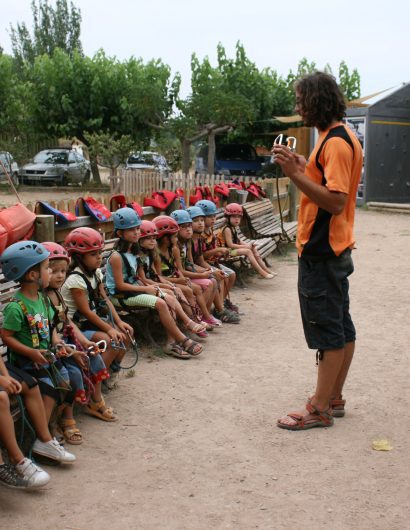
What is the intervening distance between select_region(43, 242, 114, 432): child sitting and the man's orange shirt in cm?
146

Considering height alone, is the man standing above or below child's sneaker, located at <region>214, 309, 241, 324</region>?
above

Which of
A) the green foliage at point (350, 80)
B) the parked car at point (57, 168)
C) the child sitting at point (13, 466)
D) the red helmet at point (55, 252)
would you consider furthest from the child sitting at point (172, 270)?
the green foliage at point (350, 80)

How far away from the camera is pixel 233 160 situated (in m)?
30.2

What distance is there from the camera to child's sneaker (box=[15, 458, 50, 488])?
11.6ft

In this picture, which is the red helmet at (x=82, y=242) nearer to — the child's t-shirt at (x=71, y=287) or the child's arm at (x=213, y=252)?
the child's t-shirt at (x=71, y=287)

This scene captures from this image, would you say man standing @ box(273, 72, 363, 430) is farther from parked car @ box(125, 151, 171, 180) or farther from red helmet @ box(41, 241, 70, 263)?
parked car @ box(125, 151, 171, 180)

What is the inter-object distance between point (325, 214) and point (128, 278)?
2241mm

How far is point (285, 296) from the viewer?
8914 millimetres

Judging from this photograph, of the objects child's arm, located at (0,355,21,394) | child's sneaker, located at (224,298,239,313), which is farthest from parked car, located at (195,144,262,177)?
child's arm, located at (0,355,21,394)

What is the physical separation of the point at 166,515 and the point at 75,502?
18.5 inches

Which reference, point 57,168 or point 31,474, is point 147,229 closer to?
point 31,474

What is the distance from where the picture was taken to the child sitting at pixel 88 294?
4844 mm

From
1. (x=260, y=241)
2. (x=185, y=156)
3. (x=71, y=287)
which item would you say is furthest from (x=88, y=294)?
(x=185, y=156)

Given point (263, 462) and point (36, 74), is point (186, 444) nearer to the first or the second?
point (263, 462)
